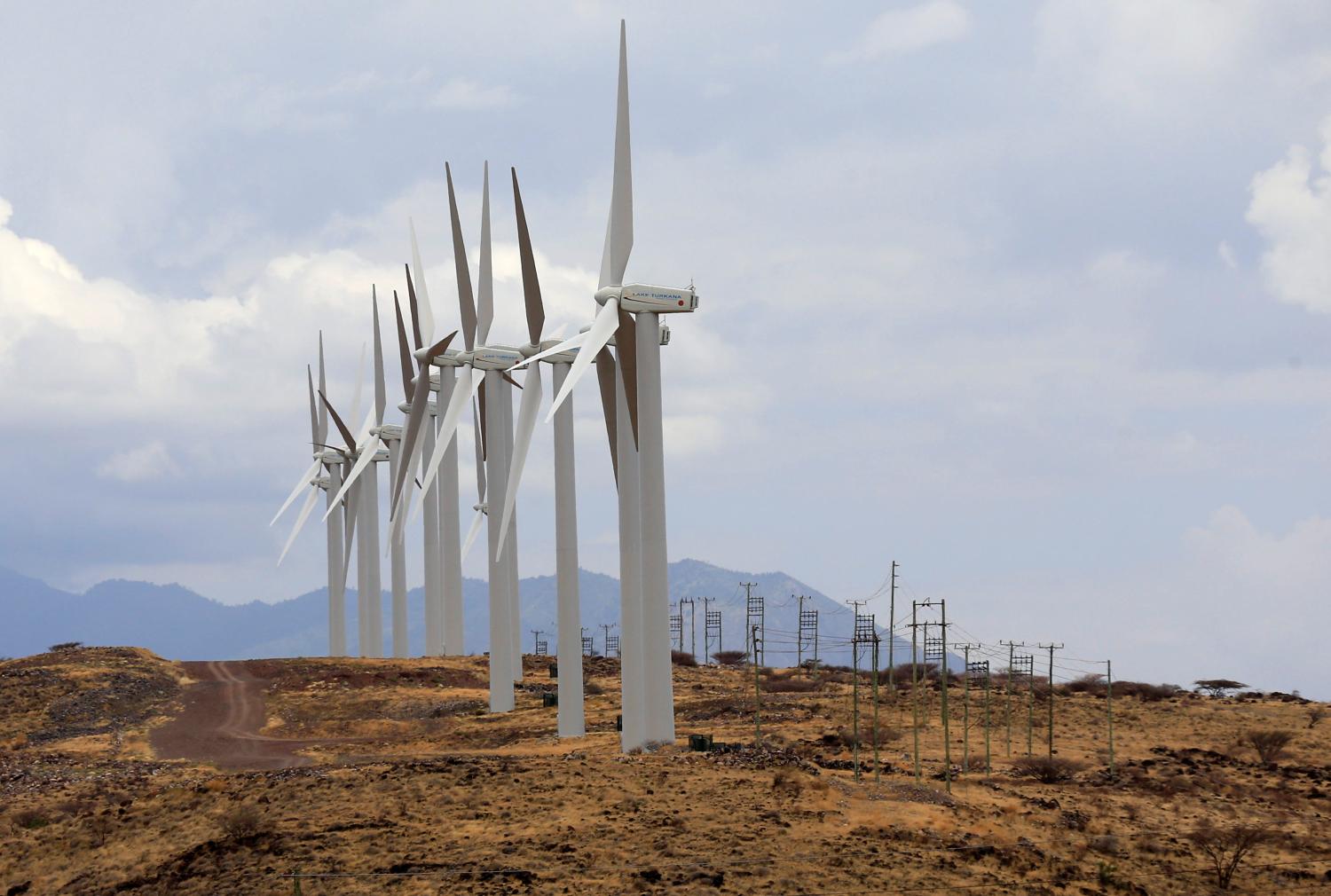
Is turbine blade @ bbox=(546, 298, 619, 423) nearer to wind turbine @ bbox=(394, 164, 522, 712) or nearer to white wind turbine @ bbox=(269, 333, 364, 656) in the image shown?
wind turbine @ bbox=(394, 164, 522, 712)

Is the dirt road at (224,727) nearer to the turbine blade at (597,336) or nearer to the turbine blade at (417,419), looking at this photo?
the turbine blade at (417,419)

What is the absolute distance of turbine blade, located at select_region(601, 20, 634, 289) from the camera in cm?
5288

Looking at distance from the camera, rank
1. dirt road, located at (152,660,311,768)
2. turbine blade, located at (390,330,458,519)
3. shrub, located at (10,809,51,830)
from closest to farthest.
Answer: shrub, located at (10,809,51,830)
dirt road, located at (152,660,311,768)
turbine blade, located at (390,330,458,519)

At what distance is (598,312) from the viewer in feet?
171

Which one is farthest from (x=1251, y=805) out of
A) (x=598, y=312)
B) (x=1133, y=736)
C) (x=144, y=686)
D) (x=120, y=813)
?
(x=144, y=686)

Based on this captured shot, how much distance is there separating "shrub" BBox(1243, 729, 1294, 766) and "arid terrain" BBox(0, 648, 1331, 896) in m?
0.63

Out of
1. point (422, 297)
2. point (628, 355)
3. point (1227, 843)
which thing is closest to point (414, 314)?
point (422, 297)

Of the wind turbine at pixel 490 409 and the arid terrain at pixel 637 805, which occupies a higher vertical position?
the wind turbine at pixel 490 409

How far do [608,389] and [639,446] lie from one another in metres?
5.48

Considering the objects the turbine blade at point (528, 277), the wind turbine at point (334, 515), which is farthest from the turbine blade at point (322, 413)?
the turbine blade at point (528, 277)

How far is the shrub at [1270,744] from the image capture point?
2517 inches

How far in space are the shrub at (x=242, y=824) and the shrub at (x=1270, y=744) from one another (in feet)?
147

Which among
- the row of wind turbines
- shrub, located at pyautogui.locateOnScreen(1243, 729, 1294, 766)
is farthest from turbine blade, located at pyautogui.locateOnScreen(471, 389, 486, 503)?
shrub, located at pyautogui.locateOnScreen(1243, 729, 1294, 766)

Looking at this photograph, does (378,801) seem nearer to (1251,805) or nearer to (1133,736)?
(1251,805)
